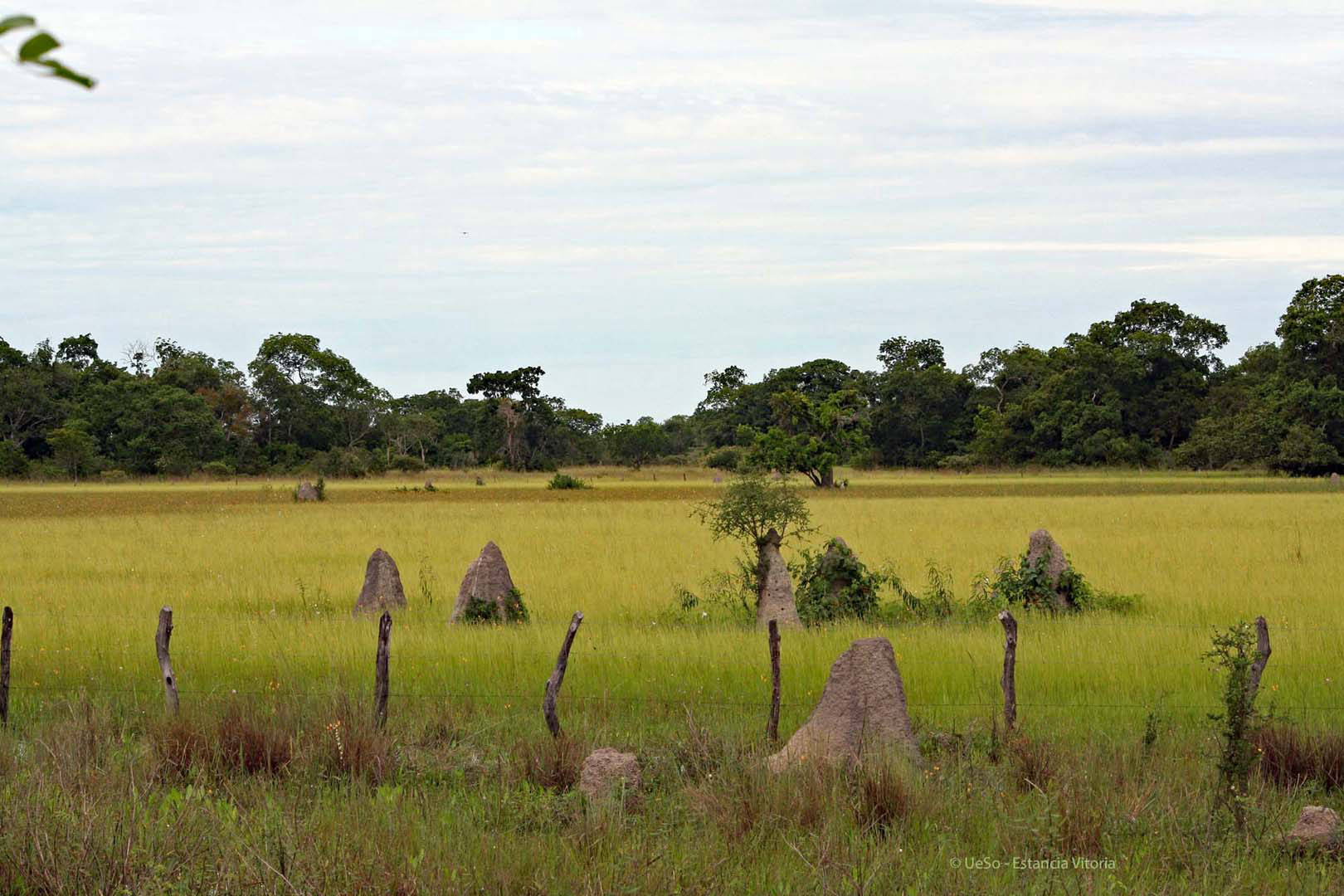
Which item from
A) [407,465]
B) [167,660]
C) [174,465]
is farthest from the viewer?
[407,465]

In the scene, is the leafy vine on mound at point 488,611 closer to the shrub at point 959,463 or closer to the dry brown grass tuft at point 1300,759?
the dry brown grass tuft at point 1300,759

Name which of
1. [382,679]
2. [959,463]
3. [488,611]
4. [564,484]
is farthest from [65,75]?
[959,463]

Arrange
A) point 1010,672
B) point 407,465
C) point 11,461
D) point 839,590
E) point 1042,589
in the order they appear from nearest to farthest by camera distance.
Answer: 1. point 1010,672
2. point 839,590
3. point 1042,589
4. point 11,461
5. point 407,465

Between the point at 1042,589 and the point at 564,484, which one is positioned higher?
the point at 564,484

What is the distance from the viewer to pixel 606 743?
8430 millimetres

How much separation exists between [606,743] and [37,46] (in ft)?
23.5

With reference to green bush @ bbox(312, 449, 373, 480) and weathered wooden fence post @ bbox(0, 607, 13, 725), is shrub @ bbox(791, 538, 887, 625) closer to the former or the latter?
weathered wooden fence post @ bbox(0, 607, 13, 725)

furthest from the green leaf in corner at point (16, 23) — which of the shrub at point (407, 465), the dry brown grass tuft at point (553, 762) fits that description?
the shrub at point (407, 465)

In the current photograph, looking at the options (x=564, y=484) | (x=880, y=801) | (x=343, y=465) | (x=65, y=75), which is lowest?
(x=880, y=801)

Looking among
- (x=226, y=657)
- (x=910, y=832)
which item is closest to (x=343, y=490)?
(x=226, y=657)

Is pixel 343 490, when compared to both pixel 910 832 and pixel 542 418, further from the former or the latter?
pixel 910 832

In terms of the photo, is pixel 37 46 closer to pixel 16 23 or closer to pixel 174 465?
pixel 16 23

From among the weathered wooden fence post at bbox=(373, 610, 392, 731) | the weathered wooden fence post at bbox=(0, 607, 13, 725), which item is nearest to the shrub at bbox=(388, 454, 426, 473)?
the weathered wooden fence post at bbox=(0, 607, 13, 725)

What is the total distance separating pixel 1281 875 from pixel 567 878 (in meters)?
3.50
